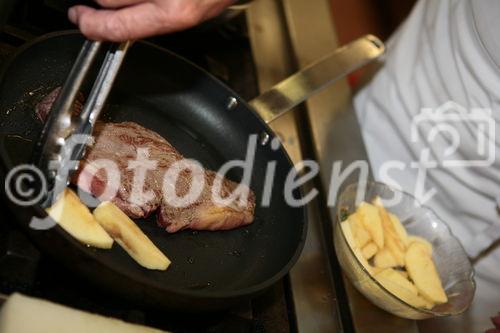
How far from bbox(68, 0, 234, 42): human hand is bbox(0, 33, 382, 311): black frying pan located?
0.27m

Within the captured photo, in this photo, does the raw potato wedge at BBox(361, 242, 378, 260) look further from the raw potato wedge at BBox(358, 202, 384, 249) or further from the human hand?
the human hand

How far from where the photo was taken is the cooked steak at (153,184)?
3.37ft

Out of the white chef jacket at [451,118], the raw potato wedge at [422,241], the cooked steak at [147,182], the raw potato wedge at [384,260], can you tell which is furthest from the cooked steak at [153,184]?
the white chef jacket at [451,118]

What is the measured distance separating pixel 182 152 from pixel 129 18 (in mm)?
533

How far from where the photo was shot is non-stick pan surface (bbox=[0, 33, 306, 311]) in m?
0.85

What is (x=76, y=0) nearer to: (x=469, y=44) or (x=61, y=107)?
(x=61, y=107)

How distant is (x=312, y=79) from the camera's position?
141cm

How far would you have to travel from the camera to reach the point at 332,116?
5.25 feet

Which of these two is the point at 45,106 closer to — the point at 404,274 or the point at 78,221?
the point at 78,221

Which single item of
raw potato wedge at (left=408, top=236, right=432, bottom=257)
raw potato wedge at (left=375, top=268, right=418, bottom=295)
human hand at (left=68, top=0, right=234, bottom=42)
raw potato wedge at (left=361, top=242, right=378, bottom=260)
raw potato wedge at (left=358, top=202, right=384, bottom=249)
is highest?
human hand at (left=68, top=0, right=234, bottom=42)

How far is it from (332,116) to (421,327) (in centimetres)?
68

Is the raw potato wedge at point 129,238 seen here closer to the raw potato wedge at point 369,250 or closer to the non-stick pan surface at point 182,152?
the non-stick pan surface at point 182,152

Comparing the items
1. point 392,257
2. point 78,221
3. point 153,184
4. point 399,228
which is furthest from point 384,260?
point 78,221

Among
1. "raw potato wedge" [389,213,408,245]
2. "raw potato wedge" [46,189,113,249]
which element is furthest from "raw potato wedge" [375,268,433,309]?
"raw potato wedge" [46,189,113,249]
